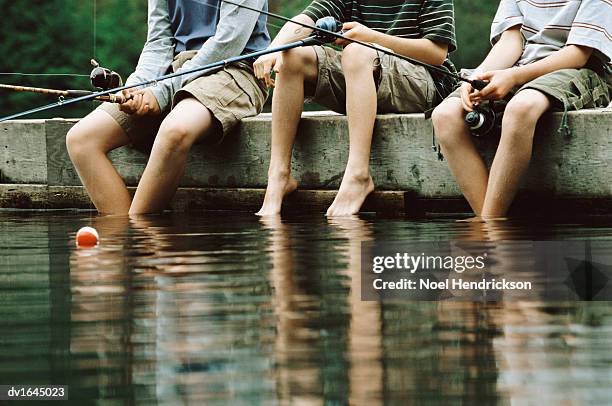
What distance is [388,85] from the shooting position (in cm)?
485

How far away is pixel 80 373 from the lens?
1.85 meters

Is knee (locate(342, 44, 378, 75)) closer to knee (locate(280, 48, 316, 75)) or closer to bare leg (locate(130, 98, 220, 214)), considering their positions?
knee (locate(280, 48, 316, 75))

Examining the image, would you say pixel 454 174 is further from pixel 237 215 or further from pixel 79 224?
pixel 79 224

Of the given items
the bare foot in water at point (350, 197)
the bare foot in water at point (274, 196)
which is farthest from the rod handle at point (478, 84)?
the bare foot in water at point (274, 196)

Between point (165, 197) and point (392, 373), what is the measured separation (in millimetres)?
3377

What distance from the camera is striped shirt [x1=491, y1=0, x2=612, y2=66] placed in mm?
4262

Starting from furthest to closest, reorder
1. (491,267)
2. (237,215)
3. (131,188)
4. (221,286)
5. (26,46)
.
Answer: (26,46) < (131,188) < (237,215) < (491,267) < (221,286)

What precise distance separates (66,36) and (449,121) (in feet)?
18.0

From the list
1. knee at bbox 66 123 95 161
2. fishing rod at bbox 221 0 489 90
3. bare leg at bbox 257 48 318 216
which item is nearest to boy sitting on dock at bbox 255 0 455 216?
bare leg at bbox 257 48 318 216

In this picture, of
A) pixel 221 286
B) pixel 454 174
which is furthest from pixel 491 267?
pixel 454 174

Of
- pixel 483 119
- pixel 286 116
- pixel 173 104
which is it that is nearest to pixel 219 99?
pixel 173 104

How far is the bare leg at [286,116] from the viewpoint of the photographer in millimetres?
4789

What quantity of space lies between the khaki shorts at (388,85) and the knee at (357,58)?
0.07m

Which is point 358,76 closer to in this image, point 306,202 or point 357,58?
point 357,58
